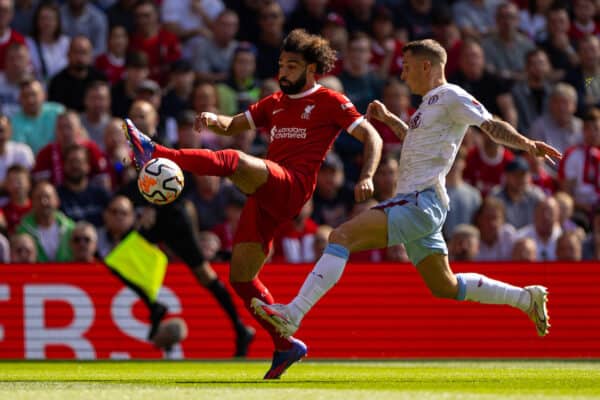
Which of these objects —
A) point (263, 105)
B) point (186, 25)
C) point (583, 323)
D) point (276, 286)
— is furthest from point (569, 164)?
point (263, 105)

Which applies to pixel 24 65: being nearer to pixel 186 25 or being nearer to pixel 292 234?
pixel 186 25

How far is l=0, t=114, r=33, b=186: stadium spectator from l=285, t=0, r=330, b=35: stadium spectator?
14.4 feet

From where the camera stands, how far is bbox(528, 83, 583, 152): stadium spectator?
1609 cm

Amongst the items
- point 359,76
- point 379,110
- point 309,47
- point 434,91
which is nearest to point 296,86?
point 309,47

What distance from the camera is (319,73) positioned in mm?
9359

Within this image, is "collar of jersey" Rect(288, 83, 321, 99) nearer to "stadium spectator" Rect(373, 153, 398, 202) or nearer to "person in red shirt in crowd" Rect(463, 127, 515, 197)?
"stadium spectator" Rect(373, 153, 398, 202)

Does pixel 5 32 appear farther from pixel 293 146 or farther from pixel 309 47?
pixel 293 146

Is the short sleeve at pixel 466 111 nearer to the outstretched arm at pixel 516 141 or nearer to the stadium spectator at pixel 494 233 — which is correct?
the outstretched arm at pixel 516 141

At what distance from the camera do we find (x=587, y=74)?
686 inches

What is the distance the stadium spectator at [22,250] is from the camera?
13.2 m

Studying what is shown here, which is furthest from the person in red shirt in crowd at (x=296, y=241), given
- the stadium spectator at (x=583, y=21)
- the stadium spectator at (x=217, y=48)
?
the stadium spectator at (x=583, y=21)

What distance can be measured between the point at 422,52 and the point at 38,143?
24.3ft

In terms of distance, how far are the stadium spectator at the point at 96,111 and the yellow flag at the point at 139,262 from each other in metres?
2.66

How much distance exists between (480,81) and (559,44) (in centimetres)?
176
